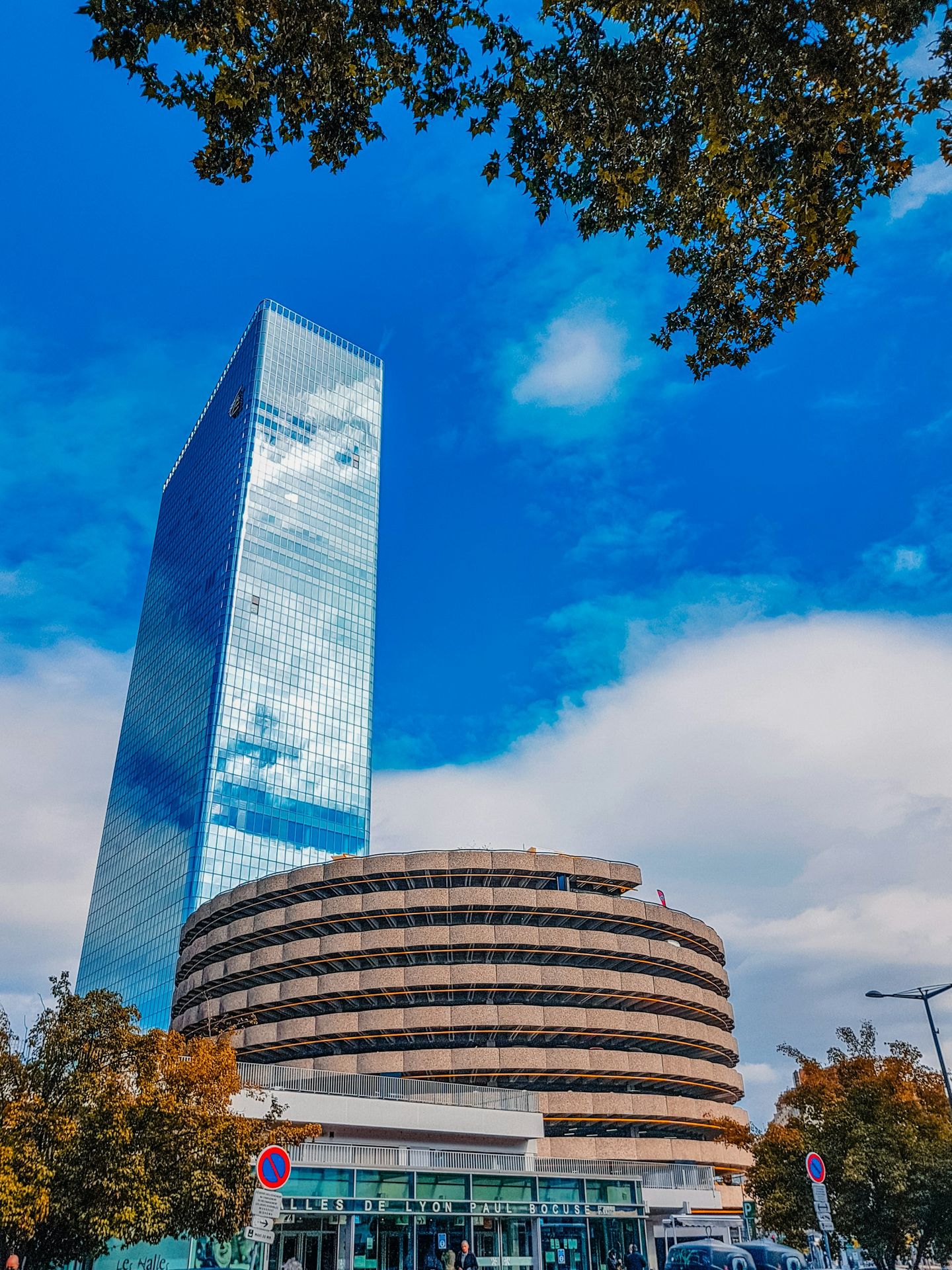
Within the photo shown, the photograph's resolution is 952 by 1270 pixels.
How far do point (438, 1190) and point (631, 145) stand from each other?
32.1 meters

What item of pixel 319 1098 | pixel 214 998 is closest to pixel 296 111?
pixel 319 1098

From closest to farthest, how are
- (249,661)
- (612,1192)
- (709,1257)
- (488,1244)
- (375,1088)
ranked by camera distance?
1. (709,1257)
2. (488,1244)
3. (612,1192)
4. (375,1088)
5. (249,661)

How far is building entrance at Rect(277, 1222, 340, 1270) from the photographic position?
29.1 metres

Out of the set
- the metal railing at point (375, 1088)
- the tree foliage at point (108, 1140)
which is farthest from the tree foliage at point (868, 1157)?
the tree foliage at point (108, 1140)

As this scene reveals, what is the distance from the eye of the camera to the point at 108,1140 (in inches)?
784

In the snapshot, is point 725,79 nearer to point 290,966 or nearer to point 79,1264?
point 79,1264

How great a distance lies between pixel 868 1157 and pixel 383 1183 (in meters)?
16.1

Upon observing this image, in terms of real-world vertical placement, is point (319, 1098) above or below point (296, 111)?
below

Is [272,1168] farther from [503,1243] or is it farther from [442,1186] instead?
[503,1243]

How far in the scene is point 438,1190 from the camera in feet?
104

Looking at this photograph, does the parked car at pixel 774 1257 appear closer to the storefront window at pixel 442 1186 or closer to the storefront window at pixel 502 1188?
the storefront window at pixel 502 1188

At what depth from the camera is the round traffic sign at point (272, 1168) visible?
15.5 metres

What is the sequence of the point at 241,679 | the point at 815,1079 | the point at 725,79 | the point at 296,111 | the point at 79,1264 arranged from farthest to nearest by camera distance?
1. the point at 241,679
2. the point at 815,1079
3. the point at 79,1264
4. the point at 296,111
5. the point at 725,79

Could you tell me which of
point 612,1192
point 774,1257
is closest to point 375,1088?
point 612,1192
